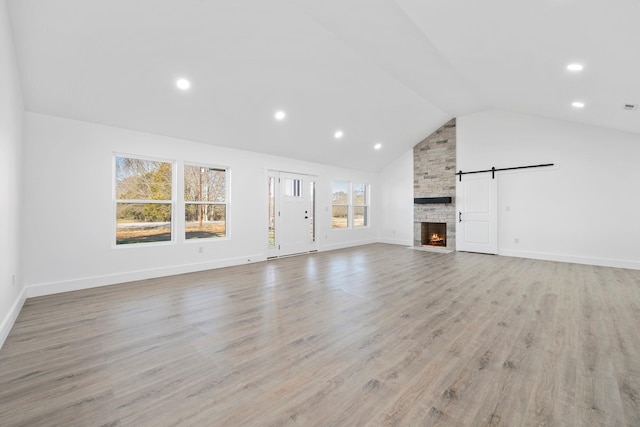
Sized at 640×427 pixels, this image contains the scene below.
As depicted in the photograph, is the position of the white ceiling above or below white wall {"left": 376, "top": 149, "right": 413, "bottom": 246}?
above

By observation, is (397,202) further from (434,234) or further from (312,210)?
(312,210)

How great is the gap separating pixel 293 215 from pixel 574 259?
634 centimetres

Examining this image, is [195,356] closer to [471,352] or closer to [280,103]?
[471,352]

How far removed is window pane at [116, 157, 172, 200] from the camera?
451 cm

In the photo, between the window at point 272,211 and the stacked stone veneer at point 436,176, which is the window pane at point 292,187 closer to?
the window at point 272,211

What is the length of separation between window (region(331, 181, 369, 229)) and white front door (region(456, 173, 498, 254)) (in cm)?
286

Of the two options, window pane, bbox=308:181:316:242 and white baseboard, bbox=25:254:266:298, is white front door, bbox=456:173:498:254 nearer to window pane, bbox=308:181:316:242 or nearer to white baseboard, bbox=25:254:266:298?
window pane, bbox=308:181:316:242

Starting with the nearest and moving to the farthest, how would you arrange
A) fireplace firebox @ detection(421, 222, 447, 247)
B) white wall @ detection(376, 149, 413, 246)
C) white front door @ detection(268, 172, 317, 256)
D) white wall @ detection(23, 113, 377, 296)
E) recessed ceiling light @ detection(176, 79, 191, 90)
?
white wall @ detection(23, 113, 377, 296)
recessed ceiling light @ detection(176, 79, 191, 90)
white front door @ detection(268, 172, 317, 256)
fireplace firebox @ detection(421, 222, 447, 247)
white wall @ detection(376, 149, 413, 246)

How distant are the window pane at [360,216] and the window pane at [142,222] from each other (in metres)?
5.52

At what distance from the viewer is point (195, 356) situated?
7.22 feet

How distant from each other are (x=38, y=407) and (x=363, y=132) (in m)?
6.71

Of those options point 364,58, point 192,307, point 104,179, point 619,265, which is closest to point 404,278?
A: point 192,307

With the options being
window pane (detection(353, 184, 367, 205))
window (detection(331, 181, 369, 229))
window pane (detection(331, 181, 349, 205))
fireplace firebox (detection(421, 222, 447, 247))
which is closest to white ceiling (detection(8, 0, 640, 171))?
window pane (detection(331, 181, 349, 205))

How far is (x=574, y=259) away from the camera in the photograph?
5945mm
